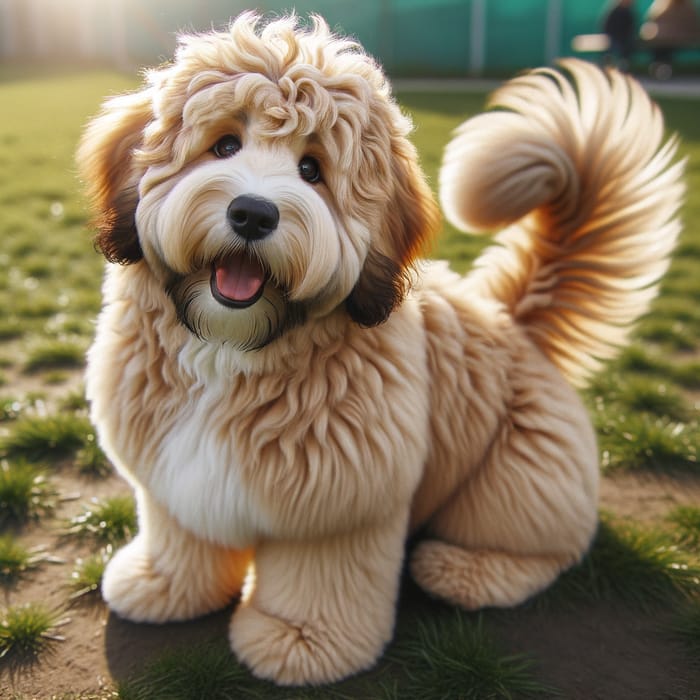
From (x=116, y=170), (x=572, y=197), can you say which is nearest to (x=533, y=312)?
(x=572, y=197)

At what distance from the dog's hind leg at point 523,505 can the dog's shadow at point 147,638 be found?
2.19 ft

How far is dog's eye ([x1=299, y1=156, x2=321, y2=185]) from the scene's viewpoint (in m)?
1.86

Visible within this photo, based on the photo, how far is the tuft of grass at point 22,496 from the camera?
9.54 ft

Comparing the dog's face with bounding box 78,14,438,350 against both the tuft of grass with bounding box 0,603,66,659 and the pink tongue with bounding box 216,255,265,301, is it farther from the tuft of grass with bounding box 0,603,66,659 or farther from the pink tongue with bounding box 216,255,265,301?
the tuft of grass with bounding box 0,603,66,659

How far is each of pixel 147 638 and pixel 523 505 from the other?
1.22 metres

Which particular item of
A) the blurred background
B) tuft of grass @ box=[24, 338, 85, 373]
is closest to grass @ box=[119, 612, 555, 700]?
tuft of grass @ box=[24, 338, 85, 373]

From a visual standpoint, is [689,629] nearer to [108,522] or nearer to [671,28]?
[108,522]

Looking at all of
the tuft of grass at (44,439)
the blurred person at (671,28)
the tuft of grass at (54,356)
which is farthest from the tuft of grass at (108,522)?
the blurred person at (671,28)

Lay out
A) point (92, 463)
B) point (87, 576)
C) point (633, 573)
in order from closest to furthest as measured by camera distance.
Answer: point (87, 576) → point (633, 573) → point (92, 463)

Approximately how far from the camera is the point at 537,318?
267 cm

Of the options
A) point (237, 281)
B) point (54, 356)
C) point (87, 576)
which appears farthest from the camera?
point (54, 356)

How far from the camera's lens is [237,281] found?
181 cm

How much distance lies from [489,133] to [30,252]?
14.3ft

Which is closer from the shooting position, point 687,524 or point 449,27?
point 687,524
